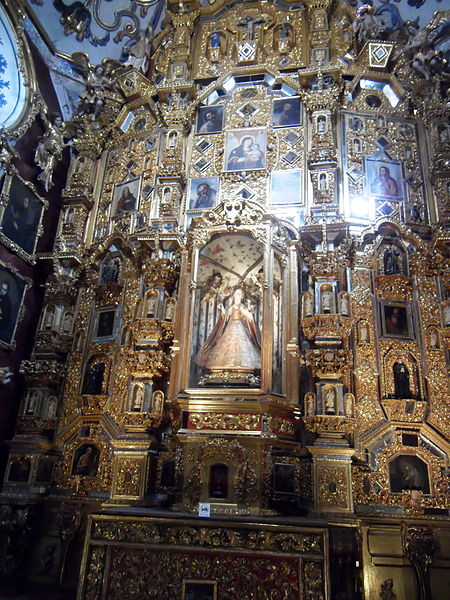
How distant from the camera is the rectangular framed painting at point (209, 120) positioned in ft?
42.9

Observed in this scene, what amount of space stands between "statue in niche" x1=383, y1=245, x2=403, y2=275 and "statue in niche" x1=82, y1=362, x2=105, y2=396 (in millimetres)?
6439

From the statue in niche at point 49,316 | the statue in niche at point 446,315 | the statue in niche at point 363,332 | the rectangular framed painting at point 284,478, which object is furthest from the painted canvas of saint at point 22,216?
the statue in niche at point 446,315

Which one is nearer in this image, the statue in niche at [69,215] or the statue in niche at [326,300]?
the statue in niche at [326,300]

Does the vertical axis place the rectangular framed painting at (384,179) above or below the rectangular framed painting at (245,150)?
below

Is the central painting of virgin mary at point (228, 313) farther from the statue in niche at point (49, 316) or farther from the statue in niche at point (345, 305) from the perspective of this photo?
the statue in niche at point (49, 316)

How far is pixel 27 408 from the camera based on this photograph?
1058cm

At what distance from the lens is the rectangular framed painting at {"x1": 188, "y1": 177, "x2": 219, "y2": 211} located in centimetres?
1212

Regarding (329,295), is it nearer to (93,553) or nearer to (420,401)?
(420,401)

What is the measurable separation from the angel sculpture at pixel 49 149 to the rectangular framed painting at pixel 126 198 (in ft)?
5.41

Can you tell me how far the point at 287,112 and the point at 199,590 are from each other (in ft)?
34.7

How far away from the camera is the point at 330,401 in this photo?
9133 millimetres

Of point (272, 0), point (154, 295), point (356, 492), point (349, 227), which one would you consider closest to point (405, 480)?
point (356, 492)

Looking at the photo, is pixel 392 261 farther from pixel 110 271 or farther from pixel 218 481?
pixel 110 271

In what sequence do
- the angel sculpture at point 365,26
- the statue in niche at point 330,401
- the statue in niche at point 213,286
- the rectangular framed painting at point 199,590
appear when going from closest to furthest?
the rectangular framed painting at point 199,590
the statue in niche at point 330,401
the statue in niche at point 213,286
the angel sculpture at point 365,26
